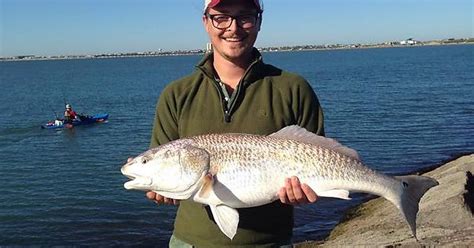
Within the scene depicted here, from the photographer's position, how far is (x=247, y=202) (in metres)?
3.98

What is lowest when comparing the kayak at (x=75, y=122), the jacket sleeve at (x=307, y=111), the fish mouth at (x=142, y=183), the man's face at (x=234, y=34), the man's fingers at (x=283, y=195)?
the kayak at (x=75, y=122)

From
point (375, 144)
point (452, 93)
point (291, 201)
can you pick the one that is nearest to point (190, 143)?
point (291, 201)

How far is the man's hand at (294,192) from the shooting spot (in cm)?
393

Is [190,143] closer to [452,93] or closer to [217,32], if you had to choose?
[217,32]

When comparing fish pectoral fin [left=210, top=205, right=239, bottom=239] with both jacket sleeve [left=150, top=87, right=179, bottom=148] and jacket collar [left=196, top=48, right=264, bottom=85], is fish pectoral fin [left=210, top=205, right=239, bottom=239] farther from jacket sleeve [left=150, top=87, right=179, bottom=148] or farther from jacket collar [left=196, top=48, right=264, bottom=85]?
jacket collar [left=196, top=48, right=264, bottom=85]

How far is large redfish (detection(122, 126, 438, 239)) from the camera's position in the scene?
13.0ft

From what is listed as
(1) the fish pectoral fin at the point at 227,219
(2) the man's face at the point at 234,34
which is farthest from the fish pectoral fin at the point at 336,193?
(2) the man's face at the point at 234,34

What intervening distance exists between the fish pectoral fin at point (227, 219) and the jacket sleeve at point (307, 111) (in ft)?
2.94

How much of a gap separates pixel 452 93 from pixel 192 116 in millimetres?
54033

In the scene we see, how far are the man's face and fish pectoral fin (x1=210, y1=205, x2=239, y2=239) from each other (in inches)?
48.3

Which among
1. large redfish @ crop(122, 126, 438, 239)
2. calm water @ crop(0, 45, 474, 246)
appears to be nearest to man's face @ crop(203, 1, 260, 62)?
large redfish @ crop(122, 126, 438, 239)

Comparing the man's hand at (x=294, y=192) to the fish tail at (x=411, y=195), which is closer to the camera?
the man's hand at (x=294, y=192)

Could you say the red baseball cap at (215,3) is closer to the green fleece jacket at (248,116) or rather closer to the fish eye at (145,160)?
the green fleece jacket at (248,116)

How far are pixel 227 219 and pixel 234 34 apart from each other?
1453 mm
